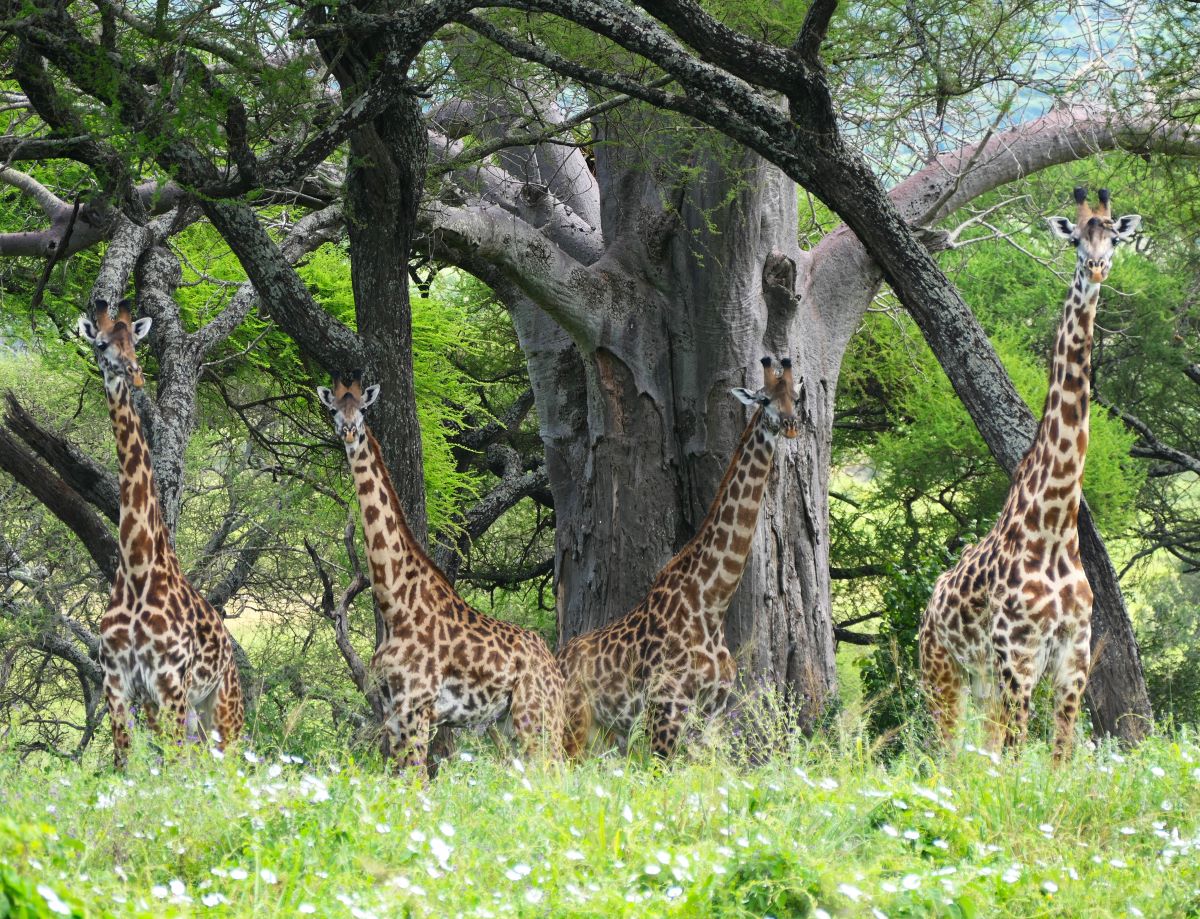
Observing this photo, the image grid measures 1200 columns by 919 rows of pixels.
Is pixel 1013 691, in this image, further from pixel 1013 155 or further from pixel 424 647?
pixel 1013 155

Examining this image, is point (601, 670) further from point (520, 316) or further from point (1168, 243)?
point (1168, 243)

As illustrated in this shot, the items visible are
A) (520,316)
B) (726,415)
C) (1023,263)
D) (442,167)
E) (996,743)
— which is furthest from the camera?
(1023,263)

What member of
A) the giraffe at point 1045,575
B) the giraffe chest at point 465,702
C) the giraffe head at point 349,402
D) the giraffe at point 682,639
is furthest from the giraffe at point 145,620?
the giraffe at point 1045,575

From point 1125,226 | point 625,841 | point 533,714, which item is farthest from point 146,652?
point 1125,226

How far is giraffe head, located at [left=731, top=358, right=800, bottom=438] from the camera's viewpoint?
8297 millimetres

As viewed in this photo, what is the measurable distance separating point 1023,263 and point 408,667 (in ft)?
57.5

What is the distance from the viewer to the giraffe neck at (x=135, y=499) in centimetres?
777

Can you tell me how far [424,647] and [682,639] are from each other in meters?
1.61

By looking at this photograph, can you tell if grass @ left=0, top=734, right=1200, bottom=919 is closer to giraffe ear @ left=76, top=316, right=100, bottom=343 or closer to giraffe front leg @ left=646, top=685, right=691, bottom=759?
giraffe front leg @ left=646, top=685, right=691, bottom=759

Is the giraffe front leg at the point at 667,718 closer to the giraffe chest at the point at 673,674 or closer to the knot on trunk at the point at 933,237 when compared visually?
the giraffe chest at the point at 673,674

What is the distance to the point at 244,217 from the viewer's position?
8.43 meters

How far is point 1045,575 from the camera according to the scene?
731 cm

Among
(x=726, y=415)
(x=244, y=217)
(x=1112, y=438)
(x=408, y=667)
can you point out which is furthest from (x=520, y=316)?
(x=1112, y=438)

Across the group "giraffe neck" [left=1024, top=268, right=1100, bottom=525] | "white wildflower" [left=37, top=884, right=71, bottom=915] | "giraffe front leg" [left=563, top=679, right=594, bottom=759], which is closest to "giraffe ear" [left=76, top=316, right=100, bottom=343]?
"giraffe front leg" [left=563, top=679, right=594, bottom=759]
